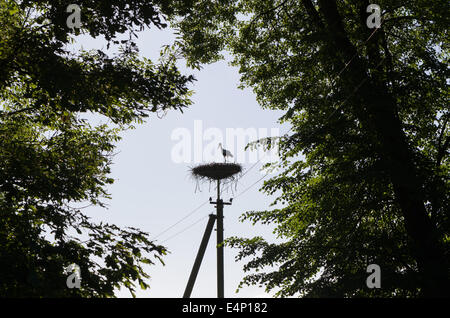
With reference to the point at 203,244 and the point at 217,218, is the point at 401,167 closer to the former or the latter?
the point at 217,218

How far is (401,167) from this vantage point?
18.8ft

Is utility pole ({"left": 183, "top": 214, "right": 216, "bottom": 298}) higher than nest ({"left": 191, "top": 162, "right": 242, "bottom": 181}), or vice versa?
nest ({"left": 191, "top": 162, "right": 242, "bottom": 181})

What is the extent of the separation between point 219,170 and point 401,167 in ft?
33.1

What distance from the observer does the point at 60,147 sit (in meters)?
5.76

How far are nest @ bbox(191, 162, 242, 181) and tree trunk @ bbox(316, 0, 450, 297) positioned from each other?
30.7ft

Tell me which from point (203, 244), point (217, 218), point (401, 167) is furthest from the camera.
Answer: point (203, 244)

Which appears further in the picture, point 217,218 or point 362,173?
point 217,218

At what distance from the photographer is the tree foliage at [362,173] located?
584cm

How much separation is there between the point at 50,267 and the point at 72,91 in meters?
2.19

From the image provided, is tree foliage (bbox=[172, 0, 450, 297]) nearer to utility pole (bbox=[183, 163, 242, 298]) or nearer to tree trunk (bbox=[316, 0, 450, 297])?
tree trunk (bbox=[316, 0, 450, 297])

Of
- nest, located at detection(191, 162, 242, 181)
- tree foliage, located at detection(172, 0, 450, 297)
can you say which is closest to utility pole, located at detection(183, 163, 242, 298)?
nest, located at detection(191, 162, 242, 181)

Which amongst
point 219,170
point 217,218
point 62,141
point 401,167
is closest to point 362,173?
point 401,167

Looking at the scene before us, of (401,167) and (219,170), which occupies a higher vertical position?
(219,170)

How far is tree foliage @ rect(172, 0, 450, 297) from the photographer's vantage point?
230 inches
